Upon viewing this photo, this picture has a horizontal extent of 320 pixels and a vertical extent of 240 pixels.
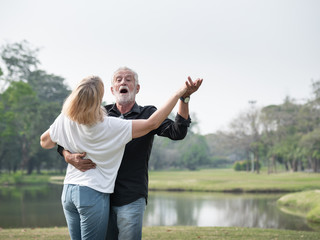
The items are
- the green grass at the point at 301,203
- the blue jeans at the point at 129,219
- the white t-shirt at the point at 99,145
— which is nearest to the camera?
the white t-shirt at the point at 99,145

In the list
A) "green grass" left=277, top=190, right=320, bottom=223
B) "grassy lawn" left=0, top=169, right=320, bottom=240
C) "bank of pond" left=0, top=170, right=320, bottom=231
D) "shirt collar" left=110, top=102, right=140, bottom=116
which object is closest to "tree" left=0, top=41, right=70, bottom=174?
"grassy lawn" left=0, top=169, right=320, bottom=240

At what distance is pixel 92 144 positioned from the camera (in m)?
2.40

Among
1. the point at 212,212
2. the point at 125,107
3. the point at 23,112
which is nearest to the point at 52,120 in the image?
the point at 23,112

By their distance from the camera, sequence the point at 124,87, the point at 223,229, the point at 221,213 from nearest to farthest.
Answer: the point at 124,87, the point at 223,229, the point at 221,213

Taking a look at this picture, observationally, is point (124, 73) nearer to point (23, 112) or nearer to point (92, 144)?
point (92, 144)

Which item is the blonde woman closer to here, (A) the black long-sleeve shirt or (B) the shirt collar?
(A) the black long-sleeve shirt

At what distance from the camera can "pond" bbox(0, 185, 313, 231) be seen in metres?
13.3

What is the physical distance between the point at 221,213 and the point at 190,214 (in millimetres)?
1452

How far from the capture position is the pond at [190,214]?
13266mm

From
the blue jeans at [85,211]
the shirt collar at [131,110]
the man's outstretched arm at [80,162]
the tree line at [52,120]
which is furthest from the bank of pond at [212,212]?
the tree line at [52,120]

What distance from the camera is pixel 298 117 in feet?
131

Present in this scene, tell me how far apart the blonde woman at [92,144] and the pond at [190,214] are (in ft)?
36.1

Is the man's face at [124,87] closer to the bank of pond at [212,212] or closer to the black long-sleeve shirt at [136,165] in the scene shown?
the black long-sleeve shirt at [136,165]

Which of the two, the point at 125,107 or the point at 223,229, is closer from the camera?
the point at 125,107
